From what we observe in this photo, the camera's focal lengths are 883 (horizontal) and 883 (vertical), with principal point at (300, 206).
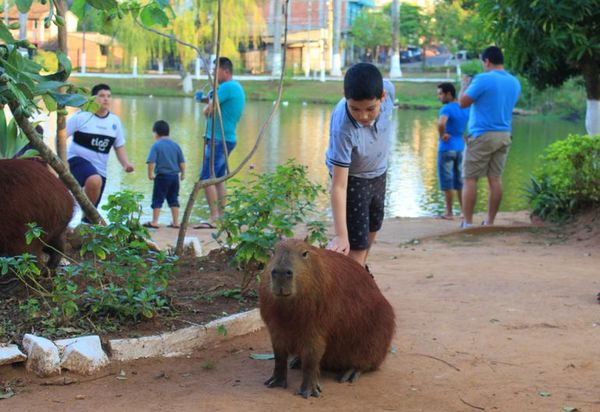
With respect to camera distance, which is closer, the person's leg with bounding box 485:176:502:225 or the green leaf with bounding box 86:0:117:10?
the green leaf with bounding box 86:0:117:10

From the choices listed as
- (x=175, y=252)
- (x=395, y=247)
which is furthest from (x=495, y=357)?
(x=395, y=247)

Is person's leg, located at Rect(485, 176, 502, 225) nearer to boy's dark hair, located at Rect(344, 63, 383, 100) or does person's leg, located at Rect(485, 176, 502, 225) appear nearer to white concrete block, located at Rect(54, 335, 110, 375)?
boy's dark hair, located at Rect(344, 63, 383, 100)

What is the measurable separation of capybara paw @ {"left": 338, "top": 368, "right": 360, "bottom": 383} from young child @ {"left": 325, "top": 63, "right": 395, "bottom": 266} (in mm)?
627

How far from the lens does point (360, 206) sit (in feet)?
17.1

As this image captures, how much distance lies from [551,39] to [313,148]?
1227cm

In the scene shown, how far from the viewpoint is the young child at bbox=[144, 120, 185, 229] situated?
10484 millimetres

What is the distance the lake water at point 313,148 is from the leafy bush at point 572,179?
165 centimetres

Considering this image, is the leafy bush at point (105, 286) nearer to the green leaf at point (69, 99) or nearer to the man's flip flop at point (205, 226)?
the green leaf at point (69, 99)

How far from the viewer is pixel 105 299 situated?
4770 mm

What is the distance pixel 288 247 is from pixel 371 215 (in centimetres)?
154

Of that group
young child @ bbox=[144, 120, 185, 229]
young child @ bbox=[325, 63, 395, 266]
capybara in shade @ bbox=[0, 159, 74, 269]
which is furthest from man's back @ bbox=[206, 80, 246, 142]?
young child @ bbox=[325, 63, 395, 266]

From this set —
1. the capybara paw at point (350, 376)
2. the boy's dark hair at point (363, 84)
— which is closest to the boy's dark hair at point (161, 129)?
the boy's dark hair at point (363, 84)

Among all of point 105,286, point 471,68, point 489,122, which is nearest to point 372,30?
point 471,68

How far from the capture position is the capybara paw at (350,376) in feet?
14.6
